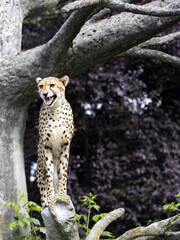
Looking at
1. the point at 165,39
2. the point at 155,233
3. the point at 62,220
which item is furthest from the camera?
the point at 165,39

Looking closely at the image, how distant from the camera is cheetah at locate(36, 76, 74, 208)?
395cm

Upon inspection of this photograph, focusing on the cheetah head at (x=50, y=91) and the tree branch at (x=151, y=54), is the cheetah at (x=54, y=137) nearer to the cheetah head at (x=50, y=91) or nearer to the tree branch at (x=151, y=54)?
the cheetah head at (x=50, y=91)

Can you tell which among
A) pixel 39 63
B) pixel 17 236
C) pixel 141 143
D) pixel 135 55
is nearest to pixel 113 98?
pixel 141 143

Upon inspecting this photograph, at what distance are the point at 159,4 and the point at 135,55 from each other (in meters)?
1.53

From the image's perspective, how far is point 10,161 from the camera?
5582 mm

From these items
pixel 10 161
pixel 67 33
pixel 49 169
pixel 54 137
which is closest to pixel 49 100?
pixel 54 137

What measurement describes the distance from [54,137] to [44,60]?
5.26ft

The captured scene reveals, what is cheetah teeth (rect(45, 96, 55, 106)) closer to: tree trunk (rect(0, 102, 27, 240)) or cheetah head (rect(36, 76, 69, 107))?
cheetah head (rect(36, 76, 69, 107))

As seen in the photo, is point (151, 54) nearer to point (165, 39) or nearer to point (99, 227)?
point (165, 39)

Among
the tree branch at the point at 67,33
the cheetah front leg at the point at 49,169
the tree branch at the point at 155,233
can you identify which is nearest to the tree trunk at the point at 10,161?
the tree branch at the point at 67,33

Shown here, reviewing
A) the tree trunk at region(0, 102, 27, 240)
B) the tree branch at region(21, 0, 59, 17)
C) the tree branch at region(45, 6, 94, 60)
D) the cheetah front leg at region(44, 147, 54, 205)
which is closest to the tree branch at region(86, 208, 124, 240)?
the cheetah front leg at region(44, 147, 54, 205)

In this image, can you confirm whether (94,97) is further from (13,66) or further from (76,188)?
(13,66)

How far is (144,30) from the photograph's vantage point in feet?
16.3

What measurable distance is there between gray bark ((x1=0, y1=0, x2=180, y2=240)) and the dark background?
1.80 m
